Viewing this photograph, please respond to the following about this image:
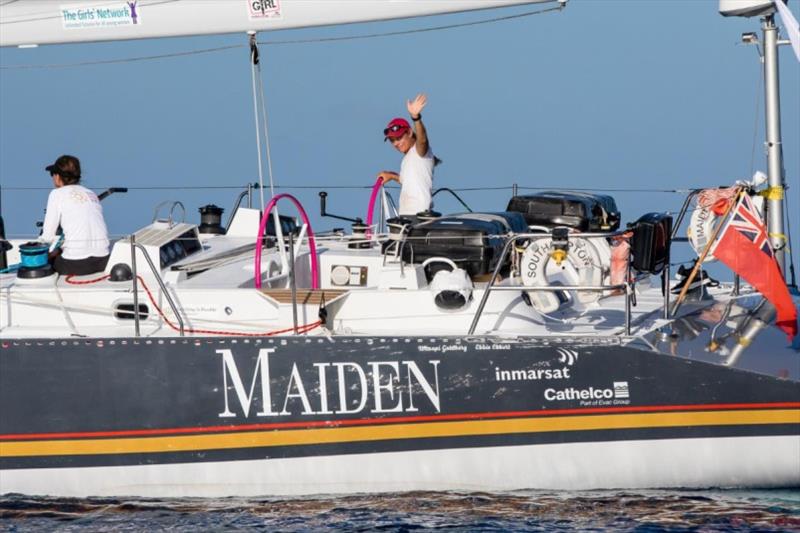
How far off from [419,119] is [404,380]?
2.86m

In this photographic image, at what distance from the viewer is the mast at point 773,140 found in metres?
11.4

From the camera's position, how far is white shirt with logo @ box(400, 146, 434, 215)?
12586mm

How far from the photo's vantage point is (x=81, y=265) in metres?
11.6

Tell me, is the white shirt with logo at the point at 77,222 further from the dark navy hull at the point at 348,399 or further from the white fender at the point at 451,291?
the white fender at the point at 451,291

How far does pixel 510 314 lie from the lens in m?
10.7

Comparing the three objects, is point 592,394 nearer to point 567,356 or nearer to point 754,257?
point 567,356

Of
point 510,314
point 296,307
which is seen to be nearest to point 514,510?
point 510,314

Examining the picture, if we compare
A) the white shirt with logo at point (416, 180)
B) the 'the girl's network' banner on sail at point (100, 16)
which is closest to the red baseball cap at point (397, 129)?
the white shirt with logo at point (416, 180)

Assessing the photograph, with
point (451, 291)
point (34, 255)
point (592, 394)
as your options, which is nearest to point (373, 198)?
point (451, 291)

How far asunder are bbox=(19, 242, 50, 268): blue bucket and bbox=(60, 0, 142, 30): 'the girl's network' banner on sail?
1891mm

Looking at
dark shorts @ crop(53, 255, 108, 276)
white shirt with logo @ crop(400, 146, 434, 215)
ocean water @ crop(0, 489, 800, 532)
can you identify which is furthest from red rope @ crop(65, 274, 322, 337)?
white shirt with logo @ crop(400, 146, 434, 215)

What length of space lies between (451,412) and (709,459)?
70.3 inches

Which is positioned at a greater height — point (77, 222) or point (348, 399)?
point (77, 222)

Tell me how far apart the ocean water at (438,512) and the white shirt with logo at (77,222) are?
6.82 feet
